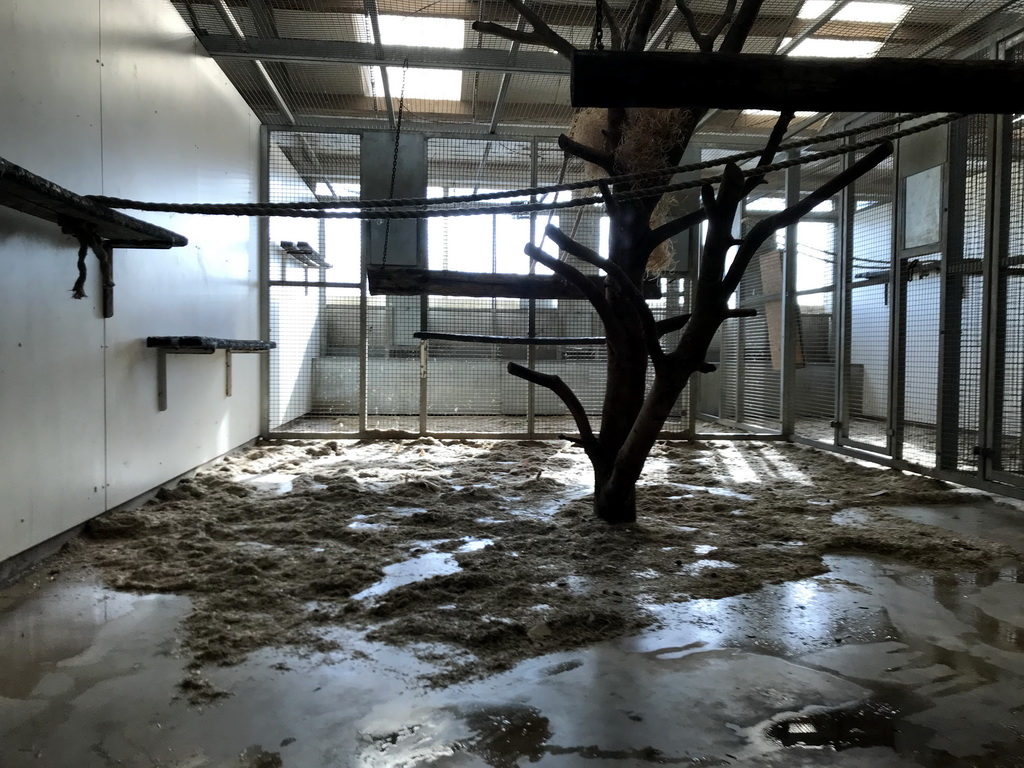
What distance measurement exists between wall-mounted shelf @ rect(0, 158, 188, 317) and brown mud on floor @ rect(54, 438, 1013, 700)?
125 centimetres

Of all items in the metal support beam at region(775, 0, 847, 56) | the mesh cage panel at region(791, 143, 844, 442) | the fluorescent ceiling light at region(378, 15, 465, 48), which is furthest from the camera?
the mesh cage panel at region(791, 143, 844, 442)

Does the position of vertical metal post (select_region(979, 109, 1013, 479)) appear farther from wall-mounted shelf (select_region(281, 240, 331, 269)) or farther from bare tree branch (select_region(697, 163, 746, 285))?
wall-mounted shelf (select_region(281, 240, 331, 269))

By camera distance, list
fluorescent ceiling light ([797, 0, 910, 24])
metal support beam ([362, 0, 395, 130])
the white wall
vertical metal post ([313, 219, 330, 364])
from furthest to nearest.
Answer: vertical metal post ([313, 219, 330, 364])
fluorescent ceiling light ([797, 0, 910, 24])
metal support beam ([362, 0, 395, 130])
the white wall

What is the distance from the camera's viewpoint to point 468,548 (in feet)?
9.00

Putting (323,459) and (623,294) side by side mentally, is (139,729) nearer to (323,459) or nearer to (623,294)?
(623,294)

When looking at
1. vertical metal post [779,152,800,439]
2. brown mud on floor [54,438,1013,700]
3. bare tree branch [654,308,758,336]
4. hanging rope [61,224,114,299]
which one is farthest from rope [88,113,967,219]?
vertical metal post [779,152,800,439]

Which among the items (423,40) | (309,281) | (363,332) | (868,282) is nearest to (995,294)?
(868,282)

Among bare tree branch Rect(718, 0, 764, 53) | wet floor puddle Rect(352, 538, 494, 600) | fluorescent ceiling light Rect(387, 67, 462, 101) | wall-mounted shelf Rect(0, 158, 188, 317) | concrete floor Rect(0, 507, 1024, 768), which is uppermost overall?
fluorescent ceiling light Rect(387, 67, 462, 101)

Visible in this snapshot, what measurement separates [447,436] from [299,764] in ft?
16.1

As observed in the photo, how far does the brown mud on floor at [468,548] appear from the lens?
1.94 m

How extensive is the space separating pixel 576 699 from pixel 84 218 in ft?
8.39

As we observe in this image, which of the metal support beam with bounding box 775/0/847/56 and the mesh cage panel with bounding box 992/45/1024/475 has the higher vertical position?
the metal support beam with bounding box 775/0/847/56

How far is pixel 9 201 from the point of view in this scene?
7.34 feet

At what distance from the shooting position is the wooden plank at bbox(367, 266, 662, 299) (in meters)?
3.90
